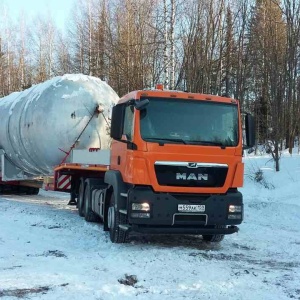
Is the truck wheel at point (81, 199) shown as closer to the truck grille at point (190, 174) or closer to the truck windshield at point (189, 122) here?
the truck grille at point (190, 174)

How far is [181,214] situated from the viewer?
784 cm

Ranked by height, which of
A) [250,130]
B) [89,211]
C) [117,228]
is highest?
[250,130]

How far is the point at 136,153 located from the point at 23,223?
4.04m

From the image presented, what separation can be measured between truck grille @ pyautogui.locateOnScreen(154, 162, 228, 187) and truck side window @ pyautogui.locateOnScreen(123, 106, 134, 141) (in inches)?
27.2

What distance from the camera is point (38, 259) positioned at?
7070 mm

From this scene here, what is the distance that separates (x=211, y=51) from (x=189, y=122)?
1652cm

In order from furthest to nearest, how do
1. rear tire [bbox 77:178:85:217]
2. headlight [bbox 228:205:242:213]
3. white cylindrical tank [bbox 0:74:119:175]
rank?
1. white cylindrical tank [bbox 0:74:119:175]
2. rear tire [bbox 77:178:85:217]
3. headlight [bbox 228:205:242:213]

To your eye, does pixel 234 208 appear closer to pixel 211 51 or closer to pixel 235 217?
pixel 235 217

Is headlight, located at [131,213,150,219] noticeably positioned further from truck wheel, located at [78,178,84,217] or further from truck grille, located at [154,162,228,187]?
truck wheel, located at [78,178,84,217]

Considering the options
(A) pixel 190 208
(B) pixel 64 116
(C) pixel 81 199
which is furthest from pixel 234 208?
(B) pixel 64 116

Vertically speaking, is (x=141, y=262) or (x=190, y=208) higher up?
(x=190, y=208)

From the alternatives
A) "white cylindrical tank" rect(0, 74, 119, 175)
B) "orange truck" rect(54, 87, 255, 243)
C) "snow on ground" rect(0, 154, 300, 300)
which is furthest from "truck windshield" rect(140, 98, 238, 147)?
"white cylindrical tank" rect(0, 74, 119, 175)

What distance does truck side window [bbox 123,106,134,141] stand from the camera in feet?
26.1

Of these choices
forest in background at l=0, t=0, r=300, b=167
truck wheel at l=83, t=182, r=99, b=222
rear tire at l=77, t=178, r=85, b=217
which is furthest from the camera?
forest in background at l=0, t=0, r=300, b=167
